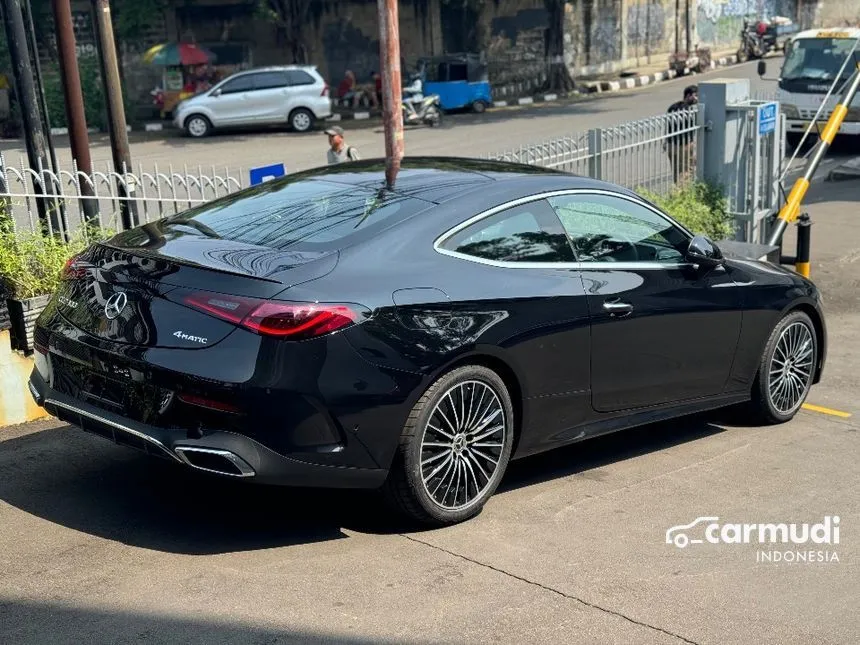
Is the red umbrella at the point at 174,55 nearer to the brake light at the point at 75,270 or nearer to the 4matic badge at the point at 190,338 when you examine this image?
the brake light at the point at 75,270

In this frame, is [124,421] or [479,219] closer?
[124,421]

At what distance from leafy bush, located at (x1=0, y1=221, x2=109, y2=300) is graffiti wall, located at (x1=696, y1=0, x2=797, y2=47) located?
1584 inches

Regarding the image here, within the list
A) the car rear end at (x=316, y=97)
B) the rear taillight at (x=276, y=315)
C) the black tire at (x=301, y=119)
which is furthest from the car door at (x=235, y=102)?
the rear taillight at (x=276, y=315)

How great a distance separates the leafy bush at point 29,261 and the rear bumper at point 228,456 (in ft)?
7.25

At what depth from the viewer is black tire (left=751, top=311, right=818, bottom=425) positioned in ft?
22.0

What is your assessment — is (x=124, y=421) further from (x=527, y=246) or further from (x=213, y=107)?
(x=213, y=107)

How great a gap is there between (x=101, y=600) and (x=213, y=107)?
2429 cm

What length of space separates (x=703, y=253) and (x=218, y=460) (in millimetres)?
2917

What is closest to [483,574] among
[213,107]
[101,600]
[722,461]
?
[101,600]

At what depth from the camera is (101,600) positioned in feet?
14.1

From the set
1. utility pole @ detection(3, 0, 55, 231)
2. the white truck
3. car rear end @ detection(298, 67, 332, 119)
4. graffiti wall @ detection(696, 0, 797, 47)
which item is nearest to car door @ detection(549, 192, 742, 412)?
utility pole @ detection(3, 0, 55, 231)

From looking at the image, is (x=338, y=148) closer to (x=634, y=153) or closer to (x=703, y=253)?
(x=634, y=153)

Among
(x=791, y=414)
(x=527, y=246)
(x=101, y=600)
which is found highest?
(x=527, y=246)

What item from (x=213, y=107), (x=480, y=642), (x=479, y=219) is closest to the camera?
(x=480, y=642)
